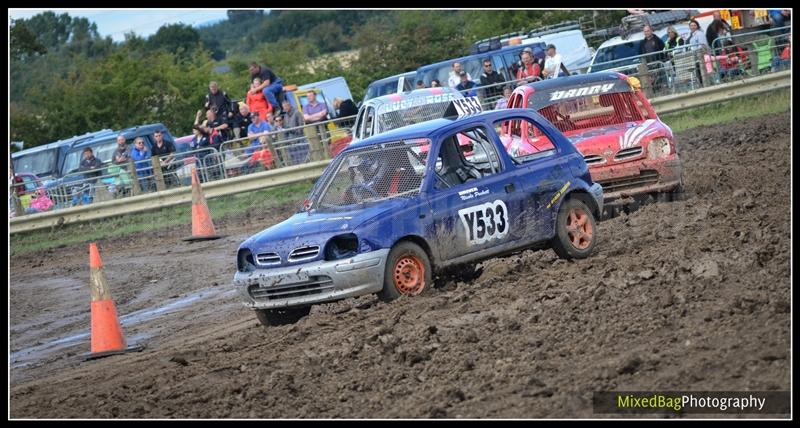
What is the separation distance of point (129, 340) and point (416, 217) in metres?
3.14

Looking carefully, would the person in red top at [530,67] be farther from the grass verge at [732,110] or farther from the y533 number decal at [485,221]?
the y533 number decal at [485,221]

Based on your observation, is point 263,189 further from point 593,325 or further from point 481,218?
point 593,325

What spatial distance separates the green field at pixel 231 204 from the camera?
901 inches

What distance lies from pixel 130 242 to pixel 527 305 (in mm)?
12981

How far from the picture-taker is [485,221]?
10.9 meters

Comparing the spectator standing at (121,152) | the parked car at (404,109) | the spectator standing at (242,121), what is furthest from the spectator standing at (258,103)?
the parked car at (404,109)

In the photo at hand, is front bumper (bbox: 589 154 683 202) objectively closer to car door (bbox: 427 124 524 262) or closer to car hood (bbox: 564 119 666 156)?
car hood (bbox: 564 119 666 156)

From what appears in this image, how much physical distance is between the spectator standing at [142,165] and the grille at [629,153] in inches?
462

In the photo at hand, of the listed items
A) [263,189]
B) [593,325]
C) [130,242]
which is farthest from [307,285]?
[263,189]

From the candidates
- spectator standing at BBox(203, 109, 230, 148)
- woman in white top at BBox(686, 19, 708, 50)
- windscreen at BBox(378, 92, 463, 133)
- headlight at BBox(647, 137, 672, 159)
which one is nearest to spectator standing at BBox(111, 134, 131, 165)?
spectator standing at BBox(203, 109, 230, 148)

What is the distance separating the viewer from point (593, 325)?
819 centimetres

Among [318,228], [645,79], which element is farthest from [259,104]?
[318,228]

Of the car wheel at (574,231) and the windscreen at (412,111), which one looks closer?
the car wheel at (574,231)

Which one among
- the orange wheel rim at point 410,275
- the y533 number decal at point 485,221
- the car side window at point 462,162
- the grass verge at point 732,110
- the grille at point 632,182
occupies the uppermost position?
the car side window at point 462,162
